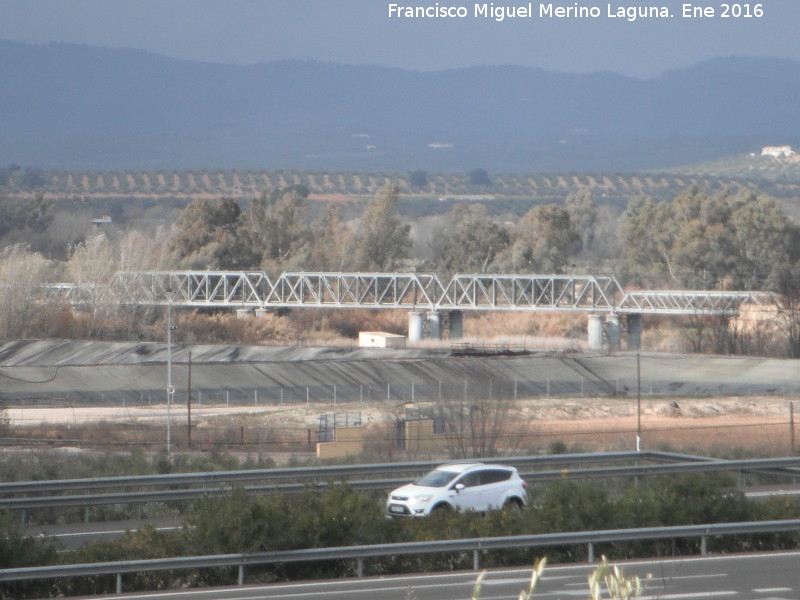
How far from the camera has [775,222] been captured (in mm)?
119750

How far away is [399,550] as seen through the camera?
693 inches

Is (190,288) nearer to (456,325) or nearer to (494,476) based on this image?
(456,325)

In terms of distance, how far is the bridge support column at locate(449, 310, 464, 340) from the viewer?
109 m

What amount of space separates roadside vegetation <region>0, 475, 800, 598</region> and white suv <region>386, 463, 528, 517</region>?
9.34 feet

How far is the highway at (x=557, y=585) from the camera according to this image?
16297 millimetres

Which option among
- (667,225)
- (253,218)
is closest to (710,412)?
(667,225)

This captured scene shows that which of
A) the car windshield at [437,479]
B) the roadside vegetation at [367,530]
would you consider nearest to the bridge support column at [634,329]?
the car windshield at [437,479]

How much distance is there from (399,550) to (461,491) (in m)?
6.13

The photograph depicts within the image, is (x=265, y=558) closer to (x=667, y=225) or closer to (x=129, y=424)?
(x=129, y=424)

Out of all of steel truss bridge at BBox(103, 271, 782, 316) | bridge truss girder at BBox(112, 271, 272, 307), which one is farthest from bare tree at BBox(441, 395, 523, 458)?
bridge truss girder at BBox(112, 271, 272, 307)

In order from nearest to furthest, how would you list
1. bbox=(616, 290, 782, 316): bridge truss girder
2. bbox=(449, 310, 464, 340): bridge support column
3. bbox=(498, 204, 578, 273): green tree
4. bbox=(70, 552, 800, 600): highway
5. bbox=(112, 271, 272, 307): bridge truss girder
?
1. bbox=(70, 552, 800, 600): highway
2. bbox=(616, 290, 782, 316): bridge truss girder
3. bbox=(112, 271, 272, 307): bridge truss girder
4. bbox=(449, 310, 464, 340): bridge support column
5. bbox=(498, 204, 578, 273): green tree

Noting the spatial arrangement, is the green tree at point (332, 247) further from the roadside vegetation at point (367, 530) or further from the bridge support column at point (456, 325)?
the roadside vegetation at point (367, 530)

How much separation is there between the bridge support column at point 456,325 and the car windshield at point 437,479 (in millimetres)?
83674

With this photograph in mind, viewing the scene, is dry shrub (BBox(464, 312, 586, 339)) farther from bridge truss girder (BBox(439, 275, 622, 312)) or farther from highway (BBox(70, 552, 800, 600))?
highway (BBox(70, 552, 800, 600))
